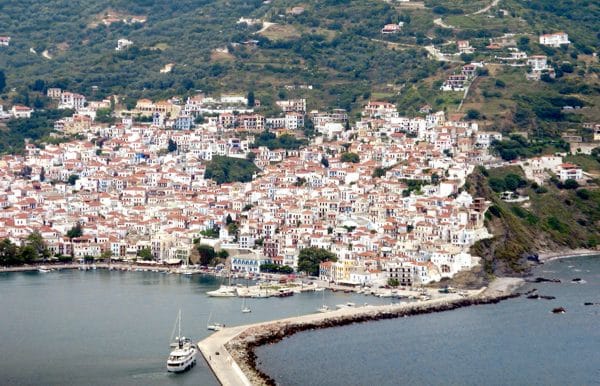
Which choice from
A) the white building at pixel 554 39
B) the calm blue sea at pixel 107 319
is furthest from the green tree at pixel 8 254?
the white building at pixel 554 39

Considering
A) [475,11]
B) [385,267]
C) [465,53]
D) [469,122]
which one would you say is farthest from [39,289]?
[475,11]

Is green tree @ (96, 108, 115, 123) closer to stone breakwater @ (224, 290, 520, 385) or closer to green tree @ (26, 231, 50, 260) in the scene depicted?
green tree @ (26, 231, 50, 260)

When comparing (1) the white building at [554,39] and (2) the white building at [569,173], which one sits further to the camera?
(1) the white building at [554,39]

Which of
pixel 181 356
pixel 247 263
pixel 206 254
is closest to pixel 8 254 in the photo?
pixel 206 254

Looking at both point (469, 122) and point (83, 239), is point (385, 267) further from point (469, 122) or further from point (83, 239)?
point (469, 122)

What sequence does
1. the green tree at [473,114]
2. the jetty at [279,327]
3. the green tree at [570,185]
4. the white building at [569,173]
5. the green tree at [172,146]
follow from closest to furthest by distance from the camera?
the jetty at [279,327], the green tree at [570,185], the white building at [569,173], the green tree at [473,114], the green tree at [172,146]

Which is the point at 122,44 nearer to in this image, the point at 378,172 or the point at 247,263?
the point at 378,172

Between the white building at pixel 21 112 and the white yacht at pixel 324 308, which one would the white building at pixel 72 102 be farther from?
the white yacht at pixel 324 308
